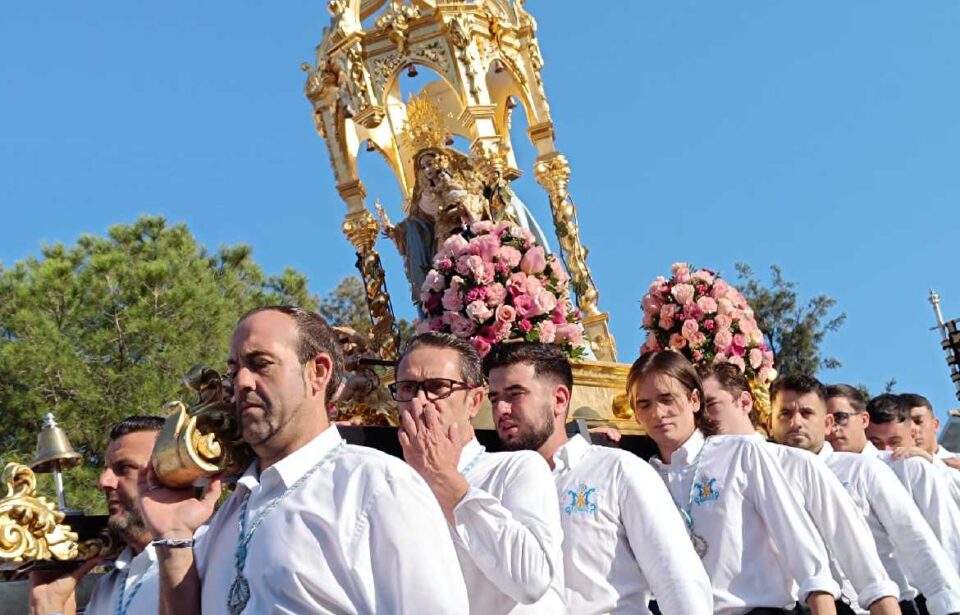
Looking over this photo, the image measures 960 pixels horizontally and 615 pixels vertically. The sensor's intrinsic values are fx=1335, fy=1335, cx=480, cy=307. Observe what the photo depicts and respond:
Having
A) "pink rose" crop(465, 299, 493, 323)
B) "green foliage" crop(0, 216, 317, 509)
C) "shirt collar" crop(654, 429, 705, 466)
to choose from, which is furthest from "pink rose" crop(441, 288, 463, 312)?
"green foliage" crop(0, 216, 317, 509)

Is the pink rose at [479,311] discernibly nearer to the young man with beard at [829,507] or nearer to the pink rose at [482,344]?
the pink rose at [482,344]

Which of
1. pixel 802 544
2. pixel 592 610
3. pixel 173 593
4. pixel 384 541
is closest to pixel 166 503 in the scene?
pixel 173 593

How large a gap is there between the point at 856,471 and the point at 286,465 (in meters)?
4.09

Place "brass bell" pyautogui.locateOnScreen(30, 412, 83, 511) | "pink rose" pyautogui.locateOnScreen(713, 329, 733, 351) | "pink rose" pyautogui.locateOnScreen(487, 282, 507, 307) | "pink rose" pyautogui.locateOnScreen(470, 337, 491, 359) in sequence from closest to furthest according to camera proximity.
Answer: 1. "brass bell" pyautogui.locateOnScreen(30, 412, 83, 511)
2. "pink rose" pyautogui.locateOnScreen(470, 337, 491, 359)
3. "pink rose" pyautogui.locateOnScreen(487, 282, 507, 307)
4. "pink rose" pyautogui.locateOnScreen(713, 329, 733, 351)

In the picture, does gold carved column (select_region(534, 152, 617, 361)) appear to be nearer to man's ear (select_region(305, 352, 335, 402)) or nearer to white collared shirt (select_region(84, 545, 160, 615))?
white collared shirt (select_region(84, 545, 160, 615))

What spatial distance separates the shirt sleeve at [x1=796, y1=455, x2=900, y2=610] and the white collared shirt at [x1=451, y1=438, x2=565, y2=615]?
1.58 m

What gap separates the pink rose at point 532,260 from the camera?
721 cm

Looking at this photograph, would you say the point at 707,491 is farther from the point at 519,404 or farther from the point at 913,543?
the point at 913,543

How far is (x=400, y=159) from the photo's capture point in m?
11.3

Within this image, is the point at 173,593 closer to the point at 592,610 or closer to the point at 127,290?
the point at 592,610

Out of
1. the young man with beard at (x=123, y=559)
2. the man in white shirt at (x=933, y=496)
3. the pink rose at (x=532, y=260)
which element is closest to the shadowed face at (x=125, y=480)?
the young man with beard at (x=123, y=559)

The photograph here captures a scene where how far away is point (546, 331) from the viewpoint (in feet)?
23.2

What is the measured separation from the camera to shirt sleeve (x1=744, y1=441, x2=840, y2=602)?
5023 mm

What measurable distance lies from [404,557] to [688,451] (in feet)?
9.03
